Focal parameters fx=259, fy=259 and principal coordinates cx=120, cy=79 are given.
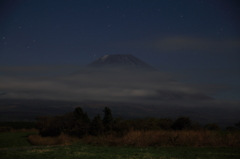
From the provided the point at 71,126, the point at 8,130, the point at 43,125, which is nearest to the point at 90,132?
the point at 71,126

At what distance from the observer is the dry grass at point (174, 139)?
23.4m

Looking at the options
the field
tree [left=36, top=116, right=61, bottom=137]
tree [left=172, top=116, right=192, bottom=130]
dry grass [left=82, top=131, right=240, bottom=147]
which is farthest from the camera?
tree [left=172, top=116, right=192, bottom=130]

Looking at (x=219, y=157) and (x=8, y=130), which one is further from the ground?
(x=219, y=157)

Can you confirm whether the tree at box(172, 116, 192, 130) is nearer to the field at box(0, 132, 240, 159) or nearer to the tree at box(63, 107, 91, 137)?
the tree at box(63, 107, 91, 137)

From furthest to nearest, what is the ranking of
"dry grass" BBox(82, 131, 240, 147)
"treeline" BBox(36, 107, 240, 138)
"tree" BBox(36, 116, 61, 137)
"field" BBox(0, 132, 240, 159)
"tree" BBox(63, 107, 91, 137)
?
"tree" BBox(36, 116, 61, 137), "tree" BBox(63, 107, 91, 137), "treeline" BBox(36, 107, 240, 138), "dry grass" BBox(82, 131, 240, 147), "field" BBox(0, 132, 240, 159)

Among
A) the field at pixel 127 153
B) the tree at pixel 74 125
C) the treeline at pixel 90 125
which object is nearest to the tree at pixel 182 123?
the treeline at pixel 90 125

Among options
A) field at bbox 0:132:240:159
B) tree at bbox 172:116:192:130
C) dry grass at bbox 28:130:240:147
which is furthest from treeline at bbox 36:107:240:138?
field at bbox 0:132:240:159

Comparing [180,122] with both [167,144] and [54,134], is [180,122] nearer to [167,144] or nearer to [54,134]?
[54,134]

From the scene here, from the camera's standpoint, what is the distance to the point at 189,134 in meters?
24.9

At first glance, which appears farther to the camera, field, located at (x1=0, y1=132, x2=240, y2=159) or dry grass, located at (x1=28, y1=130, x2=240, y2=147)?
dry grass, located at (x1=28, y1=130, x2=240, y2=147)

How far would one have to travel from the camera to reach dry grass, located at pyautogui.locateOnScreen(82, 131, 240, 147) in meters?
23.4

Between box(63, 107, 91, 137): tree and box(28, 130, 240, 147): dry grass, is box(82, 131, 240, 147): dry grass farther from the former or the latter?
box(63, 107, 91, 137): tree

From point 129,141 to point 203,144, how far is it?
22.2ft

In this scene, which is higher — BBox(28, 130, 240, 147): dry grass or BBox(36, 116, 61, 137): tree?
BBox(28, 130, 240, 147): dry grass
